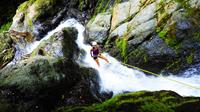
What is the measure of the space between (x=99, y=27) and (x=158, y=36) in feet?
13.4

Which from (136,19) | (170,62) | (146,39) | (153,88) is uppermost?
(136,19)

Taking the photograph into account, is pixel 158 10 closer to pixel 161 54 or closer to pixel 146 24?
pixel 146 24

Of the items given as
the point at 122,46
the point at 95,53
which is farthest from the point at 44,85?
the point at 122,46

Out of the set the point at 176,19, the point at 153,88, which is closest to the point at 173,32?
the point at 176,19

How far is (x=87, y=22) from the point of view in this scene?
19.6 meters

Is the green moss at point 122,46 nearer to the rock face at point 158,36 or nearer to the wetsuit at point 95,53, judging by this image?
the rock face at point 158,36

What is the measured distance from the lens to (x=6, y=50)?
1678cm

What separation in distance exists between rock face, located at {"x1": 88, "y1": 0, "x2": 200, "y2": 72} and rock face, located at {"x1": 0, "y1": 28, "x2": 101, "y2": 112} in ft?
9.77

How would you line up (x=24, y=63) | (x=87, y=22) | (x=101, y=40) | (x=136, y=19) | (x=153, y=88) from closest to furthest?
(x=24, y=63) → (x=153, y=88) → (x=136, y=19) → (x=101, y=40) → (x=87, y=22)

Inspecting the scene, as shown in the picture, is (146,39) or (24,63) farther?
(146,39)

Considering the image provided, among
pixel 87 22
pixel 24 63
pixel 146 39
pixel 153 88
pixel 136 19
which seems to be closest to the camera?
pixel 24 63

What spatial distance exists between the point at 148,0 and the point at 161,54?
3.13m

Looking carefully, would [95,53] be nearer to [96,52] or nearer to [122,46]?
[96,52]

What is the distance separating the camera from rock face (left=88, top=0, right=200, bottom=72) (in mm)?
13500
